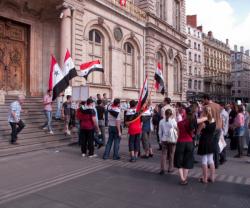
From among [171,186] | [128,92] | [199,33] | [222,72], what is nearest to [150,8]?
[128,92]

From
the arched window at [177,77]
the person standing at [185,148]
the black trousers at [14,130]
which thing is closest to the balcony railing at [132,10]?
the arched window at [177,77]

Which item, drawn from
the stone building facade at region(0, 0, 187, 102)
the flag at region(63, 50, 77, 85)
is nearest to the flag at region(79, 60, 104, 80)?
the flag at region(63, 50, 77, 85)

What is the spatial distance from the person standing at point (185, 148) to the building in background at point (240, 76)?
105 m

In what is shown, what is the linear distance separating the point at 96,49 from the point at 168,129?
44.8 feet

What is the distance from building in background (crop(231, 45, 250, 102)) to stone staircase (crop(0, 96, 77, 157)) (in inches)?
3947

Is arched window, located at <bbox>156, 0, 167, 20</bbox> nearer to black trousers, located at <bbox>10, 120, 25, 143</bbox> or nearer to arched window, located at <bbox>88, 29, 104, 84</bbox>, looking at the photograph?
arched window, located at <bbox>88, 29, 104, 84</bbox>

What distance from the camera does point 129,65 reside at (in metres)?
24.8

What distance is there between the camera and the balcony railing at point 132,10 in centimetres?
2148

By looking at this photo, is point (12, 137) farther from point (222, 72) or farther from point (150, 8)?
point (222, 72)

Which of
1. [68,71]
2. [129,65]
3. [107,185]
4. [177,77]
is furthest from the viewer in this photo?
[177,77]

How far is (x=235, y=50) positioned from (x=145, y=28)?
354ft

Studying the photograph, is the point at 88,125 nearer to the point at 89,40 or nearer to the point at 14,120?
the point at 14,120

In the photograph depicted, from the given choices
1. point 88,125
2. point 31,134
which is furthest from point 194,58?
point 88,125

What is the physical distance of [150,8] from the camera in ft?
87.4
